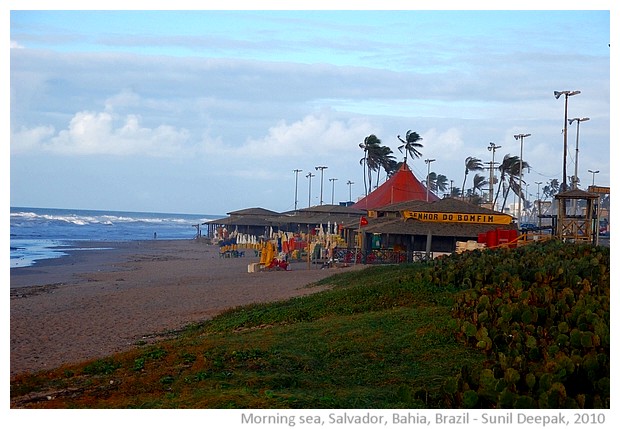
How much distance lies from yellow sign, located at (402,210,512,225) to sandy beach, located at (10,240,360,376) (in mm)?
4654

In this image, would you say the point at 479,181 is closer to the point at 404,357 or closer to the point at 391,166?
the point at 391,166

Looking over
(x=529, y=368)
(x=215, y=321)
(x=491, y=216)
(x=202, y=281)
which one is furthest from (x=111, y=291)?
(x=529, y=368)

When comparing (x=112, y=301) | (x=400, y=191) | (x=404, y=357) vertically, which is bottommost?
(x=112, y=301)

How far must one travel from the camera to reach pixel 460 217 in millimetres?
28484

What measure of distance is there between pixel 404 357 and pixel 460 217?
63.9 ft

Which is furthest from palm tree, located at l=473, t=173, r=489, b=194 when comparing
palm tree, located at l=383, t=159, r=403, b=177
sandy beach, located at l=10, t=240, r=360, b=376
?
sandy beach, located at l=10, t=240, r=360, b=376

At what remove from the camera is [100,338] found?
14.1 metres

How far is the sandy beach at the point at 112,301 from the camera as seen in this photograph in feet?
43.9

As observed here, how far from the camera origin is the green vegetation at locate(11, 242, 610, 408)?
283 inches

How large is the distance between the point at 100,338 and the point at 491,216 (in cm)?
1740

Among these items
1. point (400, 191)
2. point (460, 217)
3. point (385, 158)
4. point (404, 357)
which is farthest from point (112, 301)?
point (385, 158)

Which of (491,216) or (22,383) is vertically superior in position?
(491,216)

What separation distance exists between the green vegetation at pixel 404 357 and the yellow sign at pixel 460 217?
14.3 meters
